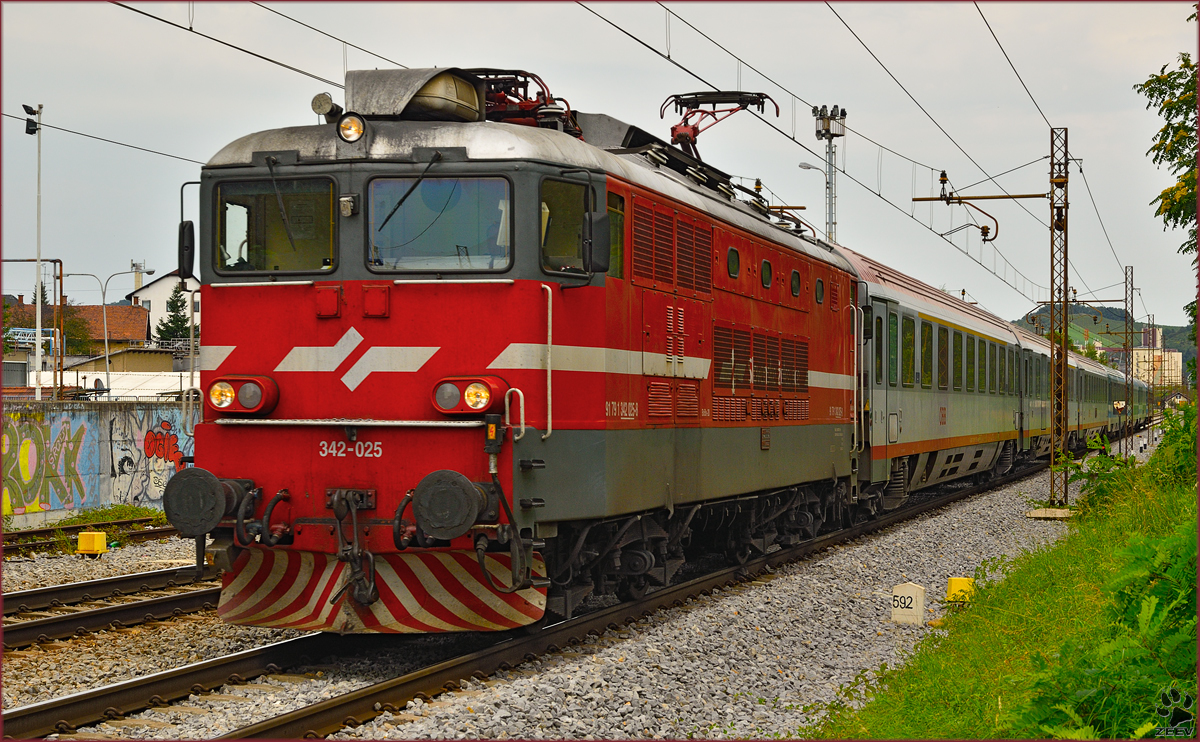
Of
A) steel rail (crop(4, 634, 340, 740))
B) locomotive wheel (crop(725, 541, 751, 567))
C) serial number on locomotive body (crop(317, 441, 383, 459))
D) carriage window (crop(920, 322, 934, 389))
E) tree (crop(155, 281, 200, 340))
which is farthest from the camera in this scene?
tree (crop(155, 281, 200, 340))

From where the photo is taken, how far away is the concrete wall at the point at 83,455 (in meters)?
18.4

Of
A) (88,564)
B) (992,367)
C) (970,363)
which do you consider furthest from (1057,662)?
(992,367)

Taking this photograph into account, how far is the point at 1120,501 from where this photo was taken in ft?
53.6

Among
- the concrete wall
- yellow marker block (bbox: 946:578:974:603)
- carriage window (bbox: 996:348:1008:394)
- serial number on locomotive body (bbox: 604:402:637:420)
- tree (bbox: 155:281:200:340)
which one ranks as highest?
tree (bbox: 155:281:200:340)

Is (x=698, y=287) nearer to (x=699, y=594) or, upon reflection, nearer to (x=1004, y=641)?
(x=699, y=594)

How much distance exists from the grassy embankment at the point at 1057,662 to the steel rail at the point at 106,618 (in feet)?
19.9

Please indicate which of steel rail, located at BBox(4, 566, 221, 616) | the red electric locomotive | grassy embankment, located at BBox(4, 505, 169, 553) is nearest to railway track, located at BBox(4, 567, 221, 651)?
steel rail, located at BBox(4, 566, 221, 616)

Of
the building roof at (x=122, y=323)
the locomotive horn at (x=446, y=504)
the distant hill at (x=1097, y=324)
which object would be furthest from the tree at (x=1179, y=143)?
the building roof at (x=122, y=323)

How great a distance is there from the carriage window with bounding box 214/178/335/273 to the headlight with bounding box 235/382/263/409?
0.88m

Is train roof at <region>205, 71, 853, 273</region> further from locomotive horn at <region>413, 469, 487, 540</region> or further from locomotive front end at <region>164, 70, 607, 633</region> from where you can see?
locomotive horn at <region>413, 469, 487, 540</region>

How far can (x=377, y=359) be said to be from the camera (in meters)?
8.31

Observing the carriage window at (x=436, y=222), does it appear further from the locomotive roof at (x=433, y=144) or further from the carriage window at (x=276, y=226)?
the carriage window at (x=276, y=226)

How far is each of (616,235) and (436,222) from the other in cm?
155

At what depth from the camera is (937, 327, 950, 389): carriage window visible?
70.2 feet
